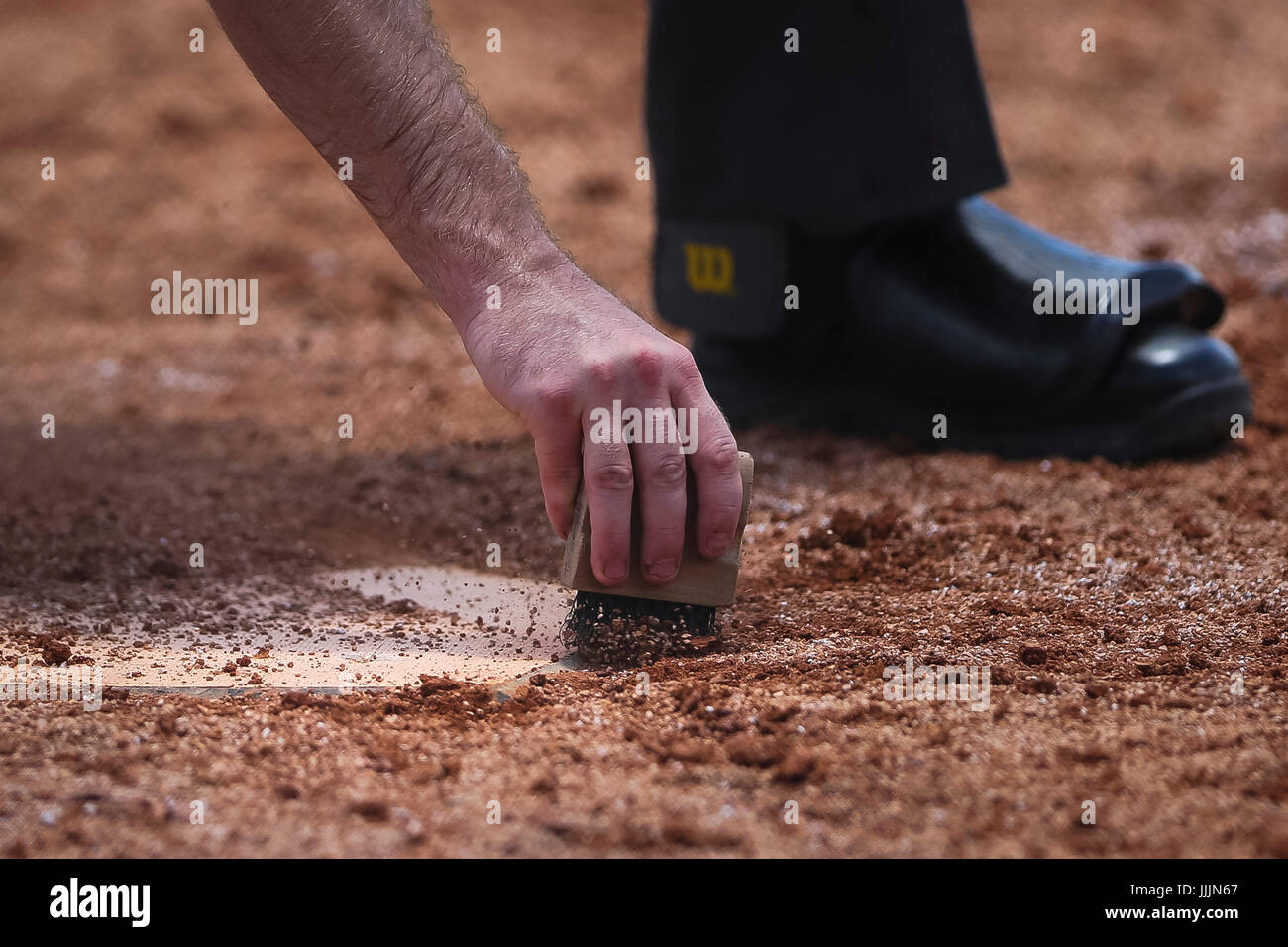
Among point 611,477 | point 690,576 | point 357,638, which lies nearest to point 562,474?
point 611,477

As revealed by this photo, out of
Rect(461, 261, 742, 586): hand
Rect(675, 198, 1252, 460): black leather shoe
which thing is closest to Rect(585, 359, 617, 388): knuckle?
Rect(461, 261, 742, 586): hand

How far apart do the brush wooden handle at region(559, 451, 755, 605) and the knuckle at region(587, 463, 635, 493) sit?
0.07 m

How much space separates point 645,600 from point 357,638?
1.26 ft

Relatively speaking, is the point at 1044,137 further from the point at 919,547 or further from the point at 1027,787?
the point at 1027,787

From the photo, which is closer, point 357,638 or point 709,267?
point 357,638

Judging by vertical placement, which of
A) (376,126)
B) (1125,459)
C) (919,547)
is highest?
(376,126)

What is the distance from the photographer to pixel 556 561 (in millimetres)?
1771

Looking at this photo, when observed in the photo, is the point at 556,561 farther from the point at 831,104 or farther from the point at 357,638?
the point at 831,104

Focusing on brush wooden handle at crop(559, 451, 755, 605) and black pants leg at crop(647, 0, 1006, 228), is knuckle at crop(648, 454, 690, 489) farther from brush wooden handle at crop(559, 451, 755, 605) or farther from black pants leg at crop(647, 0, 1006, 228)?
black pants leg at crop(647, 0, 1006, 228)

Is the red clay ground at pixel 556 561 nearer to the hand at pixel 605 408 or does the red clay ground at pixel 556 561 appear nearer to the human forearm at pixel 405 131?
the hand at pixel 605 408

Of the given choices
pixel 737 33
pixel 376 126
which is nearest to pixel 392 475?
pixel 376 126

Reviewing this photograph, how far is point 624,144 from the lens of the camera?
13.3 feet

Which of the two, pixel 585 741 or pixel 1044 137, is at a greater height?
pixel 1044 137
